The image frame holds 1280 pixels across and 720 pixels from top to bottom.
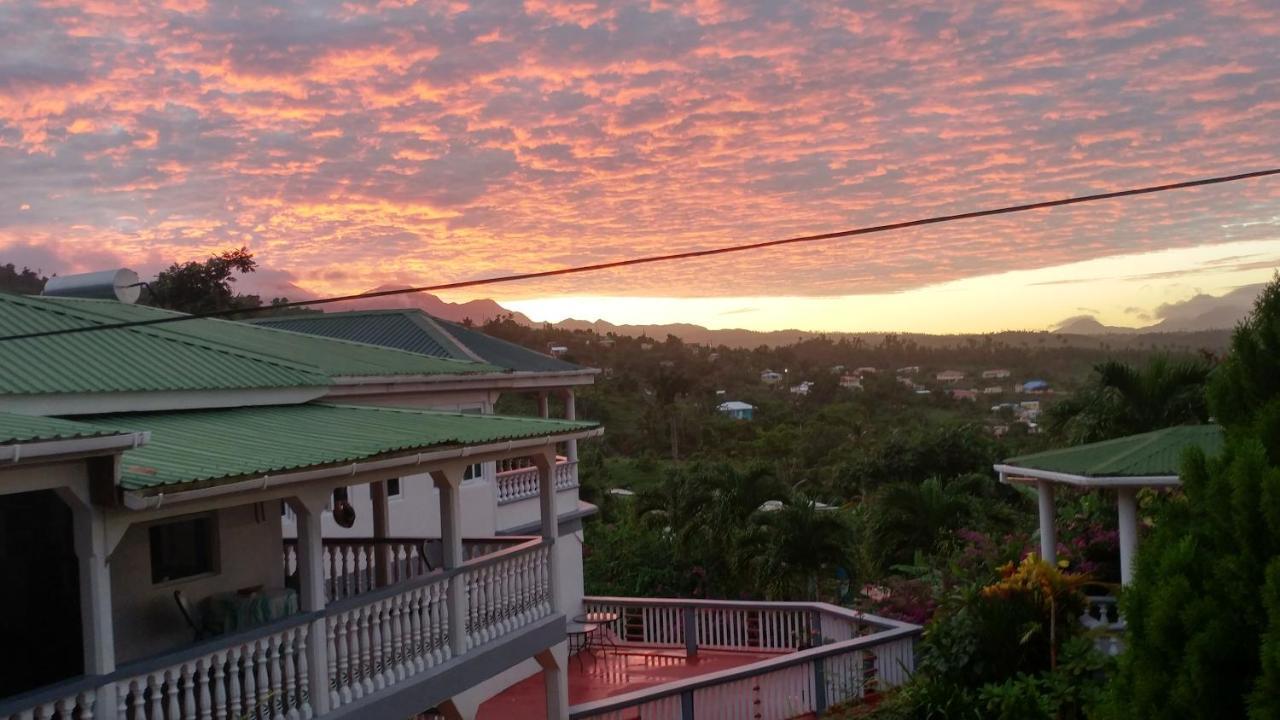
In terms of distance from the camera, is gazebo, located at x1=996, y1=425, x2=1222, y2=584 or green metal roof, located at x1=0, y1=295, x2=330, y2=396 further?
gazebo, located at x1=996, y1=425, x2=1222, y2=584

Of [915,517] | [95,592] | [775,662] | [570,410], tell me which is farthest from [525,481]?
[95,592]

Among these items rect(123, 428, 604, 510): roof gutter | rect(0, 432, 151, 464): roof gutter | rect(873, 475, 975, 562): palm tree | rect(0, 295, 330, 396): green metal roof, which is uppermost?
rect(0, 295, 330, 396): green metal roof

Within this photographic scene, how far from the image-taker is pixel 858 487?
35.2 m

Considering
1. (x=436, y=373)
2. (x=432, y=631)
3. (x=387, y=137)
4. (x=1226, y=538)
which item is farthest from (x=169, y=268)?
(x=1226, y=538)

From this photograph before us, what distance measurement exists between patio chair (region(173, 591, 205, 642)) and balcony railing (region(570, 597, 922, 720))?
4825mm

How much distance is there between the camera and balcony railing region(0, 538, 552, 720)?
729 cm

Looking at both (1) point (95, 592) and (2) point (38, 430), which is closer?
(2) point (38, 430)

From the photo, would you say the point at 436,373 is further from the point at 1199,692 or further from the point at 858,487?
the point at 858,487

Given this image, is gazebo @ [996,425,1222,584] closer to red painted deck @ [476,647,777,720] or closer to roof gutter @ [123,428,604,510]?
red painted deck @ [476,647,777,720]

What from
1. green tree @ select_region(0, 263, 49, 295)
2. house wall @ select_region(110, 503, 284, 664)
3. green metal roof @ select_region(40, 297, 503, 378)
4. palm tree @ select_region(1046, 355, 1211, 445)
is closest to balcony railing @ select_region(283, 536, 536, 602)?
house wall @ select_region(110, 503, 284, 664)

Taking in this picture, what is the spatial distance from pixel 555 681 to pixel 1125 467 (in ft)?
25.1

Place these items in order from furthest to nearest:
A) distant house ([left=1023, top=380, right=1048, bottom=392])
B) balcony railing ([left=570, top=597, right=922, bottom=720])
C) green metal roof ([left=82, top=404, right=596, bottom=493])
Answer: distant house ([left=1023, top=380, right=1048, bottom=392]) → balcony railing ([left=570, top=597, right=922, bottom=720]) → green metal roof ([left=82, top=404, right=596, bottom=493])

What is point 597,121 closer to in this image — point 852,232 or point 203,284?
point 852,232

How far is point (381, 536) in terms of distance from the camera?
44.3 feet
